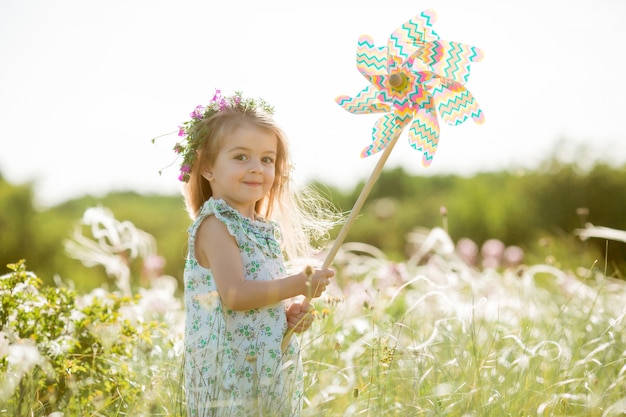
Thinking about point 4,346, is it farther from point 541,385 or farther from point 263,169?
point 541,385

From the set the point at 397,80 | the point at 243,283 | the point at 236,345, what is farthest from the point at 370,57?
the point at 236,345

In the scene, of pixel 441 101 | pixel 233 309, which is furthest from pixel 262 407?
pixel 441 101

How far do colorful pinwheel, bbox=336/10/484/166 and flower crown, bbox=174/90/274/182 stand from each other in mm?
357

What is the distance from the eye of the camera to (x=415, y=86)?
270cm

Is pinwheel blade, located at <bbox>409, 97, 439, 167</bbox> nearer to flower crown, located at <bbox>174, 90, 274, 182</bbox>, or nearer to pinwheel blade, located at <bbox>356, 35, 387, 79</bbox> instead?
pinwheel blade, located at <bbox>356, 35, 387, 79</bbox>

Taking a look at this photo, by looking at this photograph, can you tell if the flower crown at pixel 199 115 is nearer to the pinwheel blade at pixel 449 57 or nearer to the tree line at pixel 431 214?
the pinwheel blade at pixel 449 57

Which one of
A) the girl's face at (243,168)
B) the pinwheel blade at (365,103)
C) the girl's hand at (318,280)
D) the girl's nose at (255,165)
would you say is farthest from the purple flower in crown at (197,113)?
the girl's hand at (318,280)

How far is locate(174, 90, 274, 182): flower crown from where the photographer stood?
9.00 ft

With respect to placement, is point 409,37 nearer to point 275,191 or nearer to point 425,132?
point 425,132

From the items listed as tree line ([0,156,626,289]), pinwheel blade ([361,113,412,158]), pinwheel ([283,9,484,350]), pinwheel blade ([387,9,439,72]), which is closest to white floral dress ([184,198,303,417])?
pinwheel ([283,9,484,350])

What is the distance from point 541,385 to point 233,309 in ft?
4.36

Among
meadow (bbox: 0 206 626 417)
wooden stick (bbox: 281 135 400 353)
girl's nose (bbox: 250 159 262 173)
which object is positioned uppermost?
girl's nose (bbox: 250 159 262 173)

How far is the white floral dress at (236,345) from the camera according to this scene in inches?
95.9

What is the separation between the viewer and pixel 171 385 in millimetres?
2648
